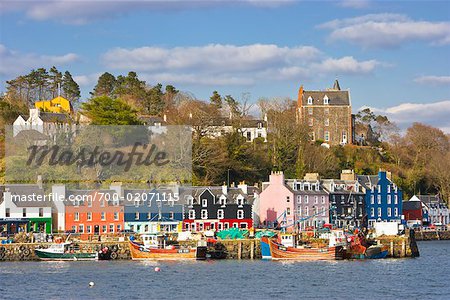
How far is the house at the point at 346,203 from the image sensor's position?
8481cm

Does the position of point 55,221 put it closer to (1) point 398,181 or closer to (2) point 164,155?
(2) point 164,155

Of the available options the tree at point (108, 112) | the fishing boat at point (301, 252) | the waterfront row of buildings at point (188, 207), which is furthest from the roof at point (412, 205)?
the fishing boat at point (301, 252)

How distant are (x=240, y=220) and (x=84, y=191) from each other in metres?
13.4

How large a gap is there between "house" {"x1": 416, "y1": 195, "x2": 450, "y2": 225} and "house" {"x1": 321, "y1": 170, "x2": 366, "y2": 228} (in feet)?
44.8

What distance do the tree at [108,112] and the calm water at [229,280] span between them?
25432mm

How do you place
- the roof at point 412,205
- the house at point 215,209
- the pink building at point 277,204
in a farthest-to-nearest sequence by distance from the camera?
1. the roof at point 412,205
2. the pink building at point 277,204
3. the house at point 215,209

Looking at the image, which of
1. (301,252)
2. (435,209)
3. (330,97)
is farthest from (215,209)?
(330,97)

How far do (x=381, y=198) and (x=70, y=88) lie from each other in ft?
152

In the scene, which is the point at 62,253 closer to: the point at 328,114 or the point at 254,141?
the point at 254,141

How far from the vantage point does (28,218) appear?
71.0m

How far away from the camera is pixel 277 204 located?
80062 mm

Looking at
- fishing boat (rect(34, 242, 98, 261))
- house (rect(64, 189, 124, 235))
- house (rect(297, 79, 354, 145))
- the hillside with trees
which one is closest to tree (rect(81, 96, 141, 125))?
the hillside with trees

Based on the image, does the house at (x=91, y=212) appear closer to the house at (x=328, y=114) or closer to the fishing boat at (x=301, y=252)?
the fishing boat at (x=301, y=252)

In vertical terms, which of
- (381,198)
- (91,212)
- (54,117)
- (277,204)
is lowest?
(91,212)
